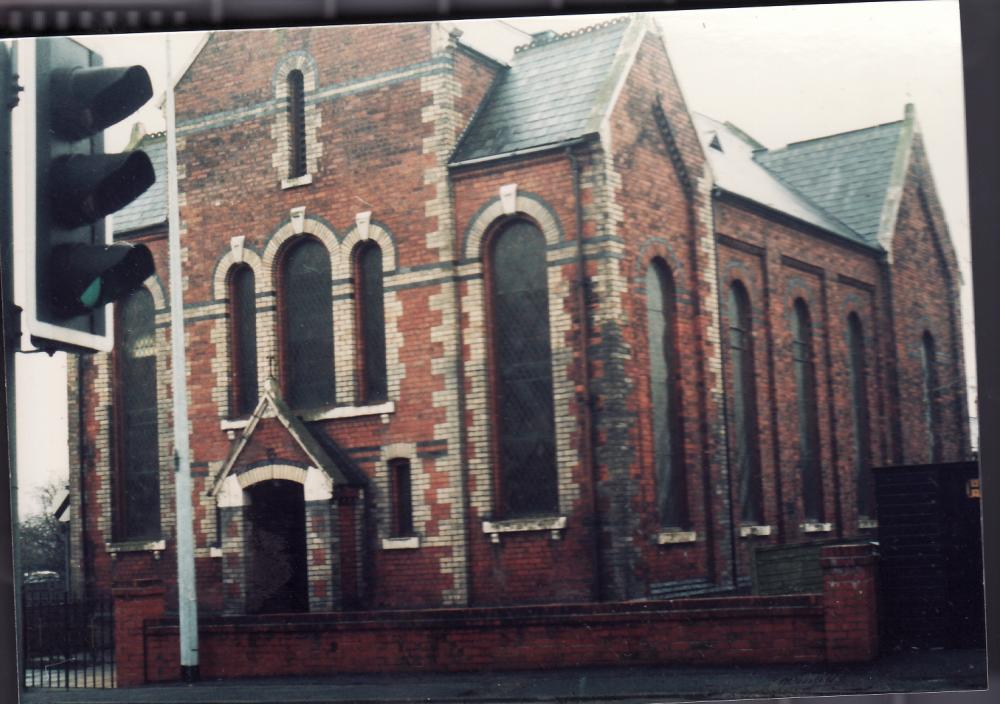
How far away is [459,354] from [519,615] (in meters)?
2.99

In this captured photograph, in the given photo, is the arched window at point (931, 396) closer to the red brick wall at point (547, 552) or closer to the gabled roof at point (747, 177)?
the gabled roof at point (747, 177)

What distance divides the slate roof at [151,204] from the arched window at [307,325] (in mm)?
1527

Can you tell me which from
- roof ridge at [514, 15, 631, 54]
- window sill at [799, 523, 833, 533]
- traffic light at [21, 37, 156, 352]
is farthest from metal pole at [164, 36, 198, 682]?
traffic light at [21, 37, 156, 352]

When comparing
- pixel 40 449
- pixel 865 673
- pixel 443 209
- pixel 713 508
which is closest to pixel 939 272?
pixel 713 508

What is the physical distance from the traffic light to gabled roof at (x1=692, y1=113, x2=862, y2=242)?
9.02 m

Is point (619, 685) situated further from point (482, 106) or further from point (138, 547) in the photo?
Answer: point (482, 106)

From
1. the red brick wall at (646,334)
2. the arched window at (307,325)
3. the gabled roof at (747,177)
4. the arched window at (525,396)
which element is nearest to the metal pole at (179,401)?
the arched window at (307,325)

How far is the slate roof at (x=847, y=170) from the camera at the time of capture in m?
13.9

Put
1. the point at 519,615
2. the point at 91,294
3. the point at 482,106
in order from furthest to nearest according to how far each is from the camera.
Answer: the point at 482,106 < the point at 519,615 < the point at 91,294

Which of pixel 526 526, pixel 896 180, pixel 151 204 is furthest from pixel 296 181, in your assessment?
pixel 896 180

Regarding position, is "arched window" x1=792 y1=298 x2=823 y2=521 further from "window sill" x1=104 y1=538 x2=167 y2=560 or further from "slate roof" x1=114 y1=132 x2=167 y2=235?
"slate roof" x1=114 y1=132 x2=167 y2=235

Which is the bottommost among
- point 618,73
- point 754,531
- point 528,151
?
point 754,531

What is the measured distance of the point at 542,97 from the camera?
14.6 meters

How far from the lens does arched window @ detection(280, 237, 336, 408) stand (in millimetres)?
14281
